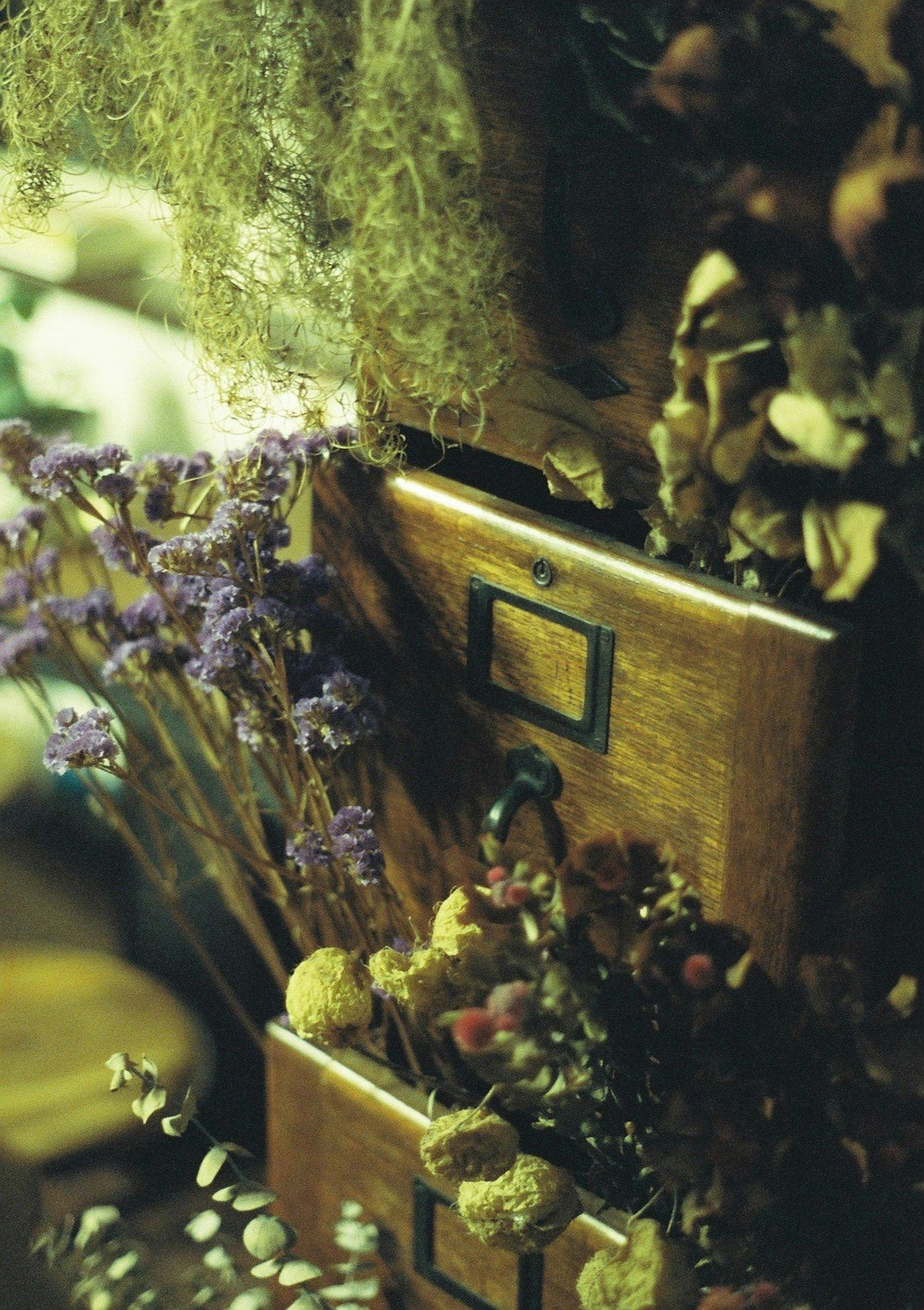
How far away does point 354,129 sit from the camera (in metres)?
0.84

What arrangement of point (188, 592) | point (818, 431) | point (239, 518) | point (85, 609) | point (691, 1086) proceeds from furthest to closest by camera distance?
point (85, 609) → point (188, 592) → point (239, 518) → point (691, 1086) → point (818, 431)

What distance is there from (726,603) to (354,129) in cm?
35

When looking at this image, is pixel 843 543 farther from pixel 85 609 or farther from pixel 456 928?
pixel 85 609

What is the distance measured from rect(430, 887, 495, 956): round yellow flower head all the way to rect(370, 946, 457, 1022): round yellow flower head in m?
0.01

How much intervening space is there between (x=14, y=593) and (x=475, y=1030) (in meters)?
0.76

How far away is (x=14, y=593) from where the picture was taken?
1329mm

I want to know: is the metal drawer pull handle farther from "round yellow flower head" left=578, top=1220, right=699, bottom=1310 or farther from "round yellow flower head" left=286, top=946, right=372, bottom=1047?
"round yellow flower head" left=578, top=1220, right=699, bottom=1310

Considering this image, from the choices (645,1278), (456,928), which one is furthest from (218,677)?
(645,1278)

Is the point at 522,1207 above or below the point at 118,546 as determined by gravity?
below

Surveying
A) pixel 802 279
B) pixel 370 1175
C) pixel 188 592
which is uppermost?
pixel 802 279

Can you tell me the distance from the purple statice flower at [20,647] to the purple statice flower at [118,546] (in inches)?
5.0

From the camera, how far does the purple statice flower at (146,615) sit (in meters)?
1.17

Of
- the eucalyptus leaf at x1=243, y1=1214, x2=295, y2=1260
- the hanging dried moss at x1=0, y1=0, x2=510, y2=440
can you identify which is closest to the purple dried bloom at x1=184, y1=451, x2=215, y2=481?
the hanging dried moss at x1=0, y1=0, x2=510, y2=440

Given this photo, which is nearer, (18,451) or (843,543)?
(843,543)
